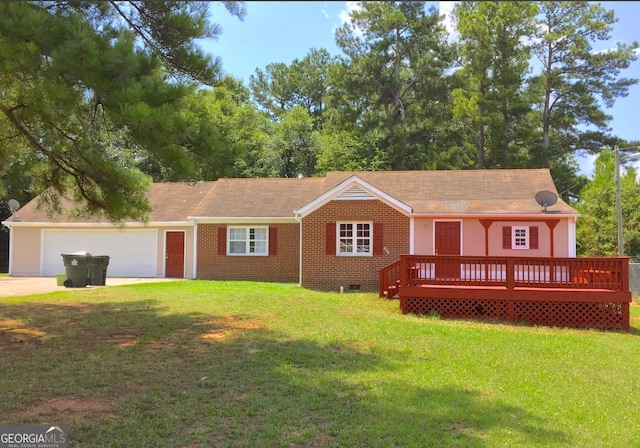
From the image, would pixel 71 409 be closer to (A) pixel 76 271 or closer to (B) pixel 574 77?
(A) pixel 76 271

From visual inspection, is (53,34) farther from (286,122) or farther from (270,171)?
(286,122)

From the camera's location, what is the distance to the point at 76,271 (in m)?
Result: 16.1

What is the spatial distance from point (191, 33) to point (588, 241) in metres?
23.5

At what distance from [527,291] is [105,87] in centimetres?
969

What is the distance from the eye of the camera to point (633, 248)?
927 inches

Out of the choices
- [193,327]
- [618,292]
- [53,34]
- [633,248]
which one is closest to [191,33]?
[53,34]

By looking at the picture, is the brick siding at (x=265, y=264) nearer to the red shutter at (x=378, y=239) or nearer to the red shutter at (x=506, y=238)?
the red shutter at (x=378, y=239)

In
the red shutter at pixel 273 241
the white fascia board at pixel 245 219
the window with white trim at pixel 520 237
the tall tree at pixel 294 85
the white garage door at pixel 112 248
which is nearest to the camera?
the window with white trim at pixel 520 237

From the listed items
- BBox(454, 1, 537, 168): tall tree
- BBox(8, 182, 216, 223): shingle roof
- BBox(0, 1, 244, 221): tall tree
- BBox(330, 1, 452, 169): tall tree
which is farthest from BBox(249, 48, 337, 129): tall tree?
BBox(0, 1, 244, 221): tall tree

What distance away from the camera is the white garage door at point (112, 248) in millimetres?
21453

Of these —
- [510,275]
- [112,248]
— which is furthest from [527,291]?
[112,248]

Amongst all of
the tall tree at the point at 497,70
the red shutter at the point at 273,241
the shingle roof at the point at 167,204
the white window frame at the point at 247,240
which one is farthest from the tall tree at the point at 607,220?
the shingle roof at the point at 167,204

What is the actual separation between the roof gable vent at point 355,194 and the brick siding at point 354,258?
132 millimetres

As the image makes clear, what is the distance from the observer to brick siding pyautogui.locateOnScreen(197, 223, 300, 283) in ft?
63.7
